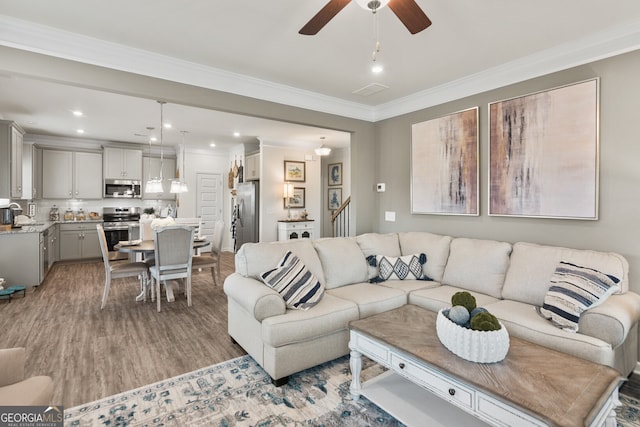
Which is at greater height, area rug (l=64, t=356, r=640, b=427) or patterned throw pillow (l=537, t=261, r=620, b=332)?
patterned throw pillow (l=537, t=261, r=620, b=332)

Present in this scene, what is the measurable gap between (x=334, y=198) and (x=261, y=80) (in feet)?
16.9

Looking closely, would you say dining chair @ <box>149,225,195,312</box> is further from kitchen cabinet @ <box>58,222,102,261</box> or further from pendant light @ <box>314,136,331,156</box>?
kitchen cabinet @ <box>58,222,102,261</box>

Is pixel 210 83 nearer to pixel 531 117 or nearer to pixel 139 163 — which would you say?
pixel 531 117

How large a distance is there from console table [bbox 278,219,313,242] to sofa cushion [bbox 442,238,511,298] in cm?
408

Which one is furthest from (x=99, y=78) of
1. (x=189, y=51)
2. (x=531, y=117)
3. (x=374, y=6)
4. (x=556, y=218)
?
(x=556, y=218)

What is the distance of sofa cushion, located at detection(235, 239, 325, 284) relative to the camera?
2930mm

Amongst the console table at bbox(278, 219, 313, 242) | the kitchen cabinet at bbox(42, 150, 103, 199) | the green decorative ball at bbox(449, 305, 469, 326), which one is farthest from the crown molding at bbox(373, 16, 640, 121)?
the kitchen cabinet at bbox(42, 150, 103, 199)

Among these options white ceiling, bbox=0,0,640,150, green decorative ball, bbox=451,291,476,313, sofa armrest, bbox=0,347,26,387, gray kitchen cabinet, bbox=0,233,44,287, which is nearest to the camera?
sofa armrest, bbox=0,347,26,387

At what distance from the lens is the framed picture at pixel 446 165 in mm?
3627

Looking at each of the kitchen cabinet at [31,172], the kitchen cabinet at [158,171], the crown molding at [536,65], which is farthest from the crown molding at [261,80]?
the kitchen cabinet at [158,171]

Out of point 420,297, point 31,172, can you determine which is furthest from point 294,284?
point 31,172

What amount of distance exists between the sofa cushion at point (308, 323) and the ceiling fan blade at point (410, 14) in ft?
6.70

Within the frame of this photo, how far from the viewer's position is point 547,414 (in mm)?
1295

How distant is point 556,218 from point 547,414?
7.38 ft
